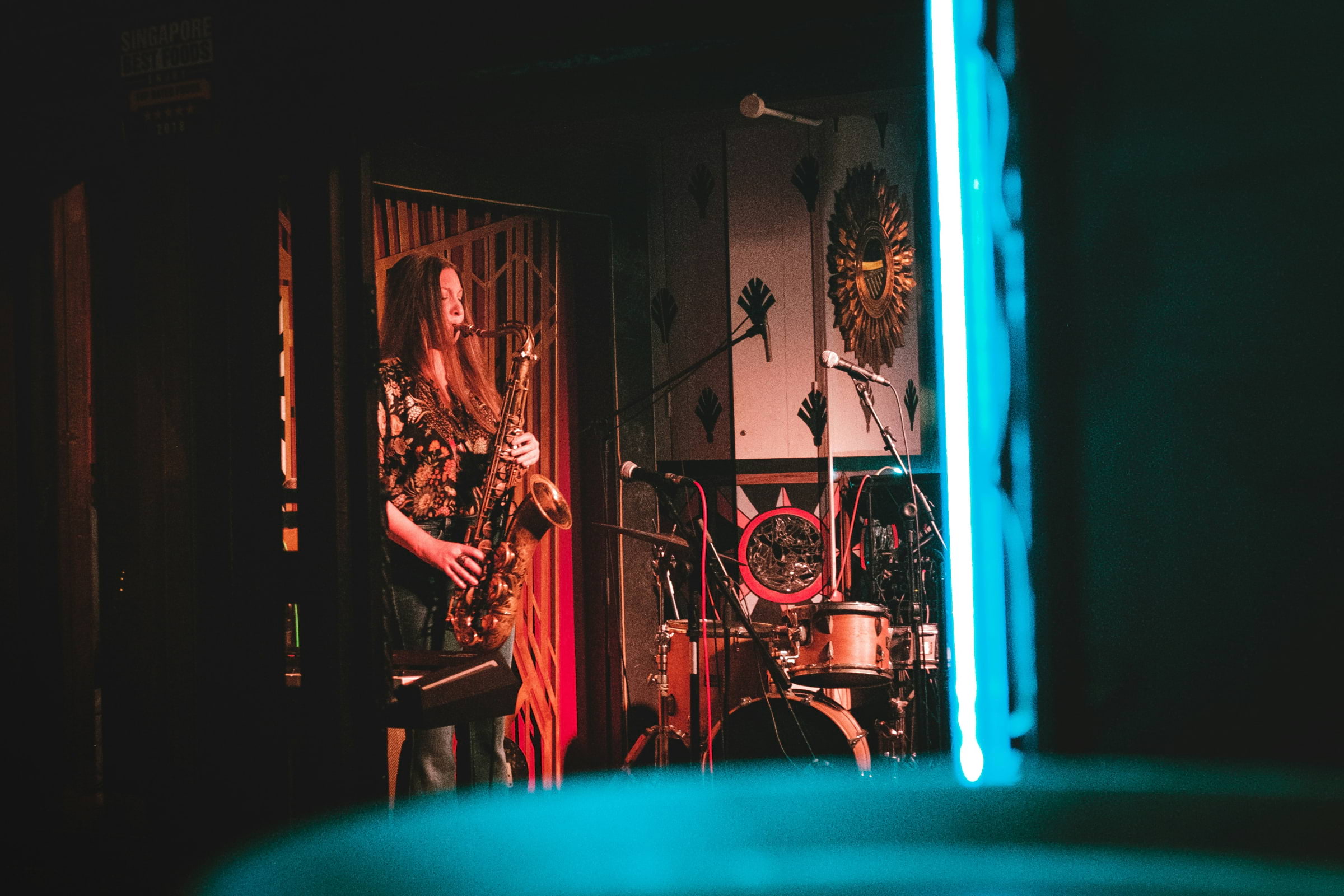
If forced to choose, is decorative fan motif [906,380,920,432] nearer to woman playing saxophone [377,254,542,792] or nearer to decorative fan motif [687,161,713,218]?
decorative fan motif [687,161,713,218]

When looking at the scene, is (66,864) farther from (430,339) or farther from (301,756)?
(430,339)

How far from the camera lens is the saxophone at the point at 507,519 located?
13.0ft

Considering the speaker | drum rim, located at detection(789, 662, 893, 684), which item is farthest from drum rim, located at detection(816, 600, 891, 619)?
the speaker

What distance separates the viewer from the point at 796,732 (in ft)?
13.4

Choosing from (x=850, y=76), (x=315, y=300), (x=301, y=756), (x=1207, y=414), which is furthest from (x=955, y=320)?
(x=301, y=756)

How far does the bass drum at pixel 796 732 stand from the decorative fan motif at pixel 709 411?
148 centimetres

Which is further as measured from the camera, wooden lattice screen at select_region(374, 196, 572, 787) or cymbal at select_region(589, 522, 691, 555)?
wooden lattice screen at select_region(374, 196, 572, 787)

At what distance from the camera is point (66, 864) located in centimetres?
264

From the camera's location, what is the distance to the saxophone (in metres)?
3.96

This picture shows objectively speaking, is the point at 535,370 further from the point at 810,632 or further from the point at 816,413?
the point at 810,632

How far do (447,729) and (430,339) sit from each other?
1.56 metres

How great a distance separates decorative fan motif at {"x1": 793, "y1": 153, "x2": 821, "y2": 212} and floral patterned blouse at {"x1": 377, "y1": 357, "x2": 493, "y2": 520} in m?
2.14

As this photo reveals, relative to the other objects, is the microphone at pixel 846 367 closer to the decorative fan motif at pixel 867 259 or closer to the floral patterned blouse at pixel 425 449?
the decorative fan motif at pixel 867 259

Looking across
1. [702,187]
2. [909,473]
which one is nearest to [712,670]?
Answer: [909,473]
